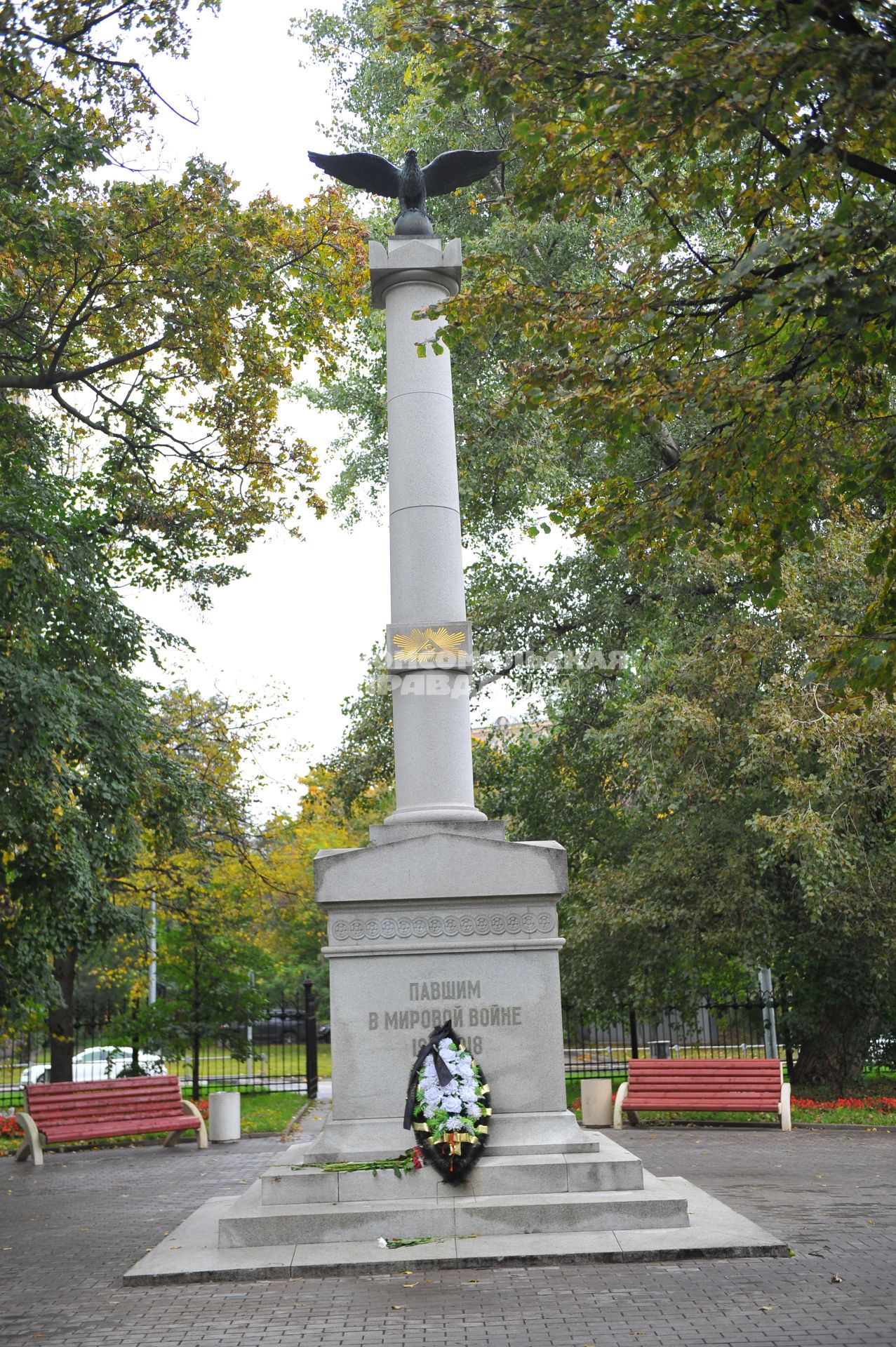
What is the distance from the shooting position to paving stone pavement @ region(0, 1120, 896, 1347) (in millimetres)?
6020

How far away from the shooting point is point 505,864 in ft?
30.8

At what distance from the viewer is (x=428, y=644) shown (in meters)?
10.3

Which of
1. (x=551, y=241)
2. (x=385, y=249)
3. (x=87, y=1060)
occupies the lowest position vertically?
(x=87, y=1060)

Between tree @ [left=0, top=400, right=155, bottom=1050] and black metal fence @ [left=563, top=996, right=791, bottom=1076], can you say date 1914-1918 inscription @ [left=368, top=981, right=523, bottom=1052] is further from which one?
black metal fence @ [left=563, top=996, right=791, bottom=1076]

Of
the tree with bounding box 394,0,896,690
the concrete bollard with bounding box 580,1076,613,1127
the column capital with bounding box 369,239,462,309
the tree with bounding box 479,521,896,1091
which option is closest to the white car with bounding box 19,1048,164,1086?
the concrete bollard with bounding box 580,1076,613,1127

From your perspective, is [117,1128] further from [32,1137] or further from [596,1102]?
[596,1102]

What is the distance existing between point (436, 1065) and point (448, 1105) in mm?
380

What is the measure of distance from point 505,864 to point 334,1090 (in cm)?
205

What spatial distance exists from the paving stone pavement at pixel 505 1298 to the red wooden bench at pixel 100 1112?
5.29 meters

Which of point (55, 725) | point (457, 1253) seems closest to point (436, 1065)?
Result: point (457, 1253)

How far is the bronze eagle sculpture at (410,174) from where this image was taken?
39.3 ft

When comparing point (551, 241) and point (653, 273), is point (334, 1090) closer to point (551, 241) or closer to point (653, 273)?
point (653, 273)

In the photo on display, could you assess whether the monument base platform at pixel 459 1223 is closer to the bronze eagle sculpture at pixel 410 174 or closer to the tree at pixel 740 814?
the tree at pixel 740 814

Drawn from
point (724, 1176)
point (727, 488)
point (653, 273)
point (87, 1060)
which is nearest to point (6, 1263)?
point (724, 1176)
